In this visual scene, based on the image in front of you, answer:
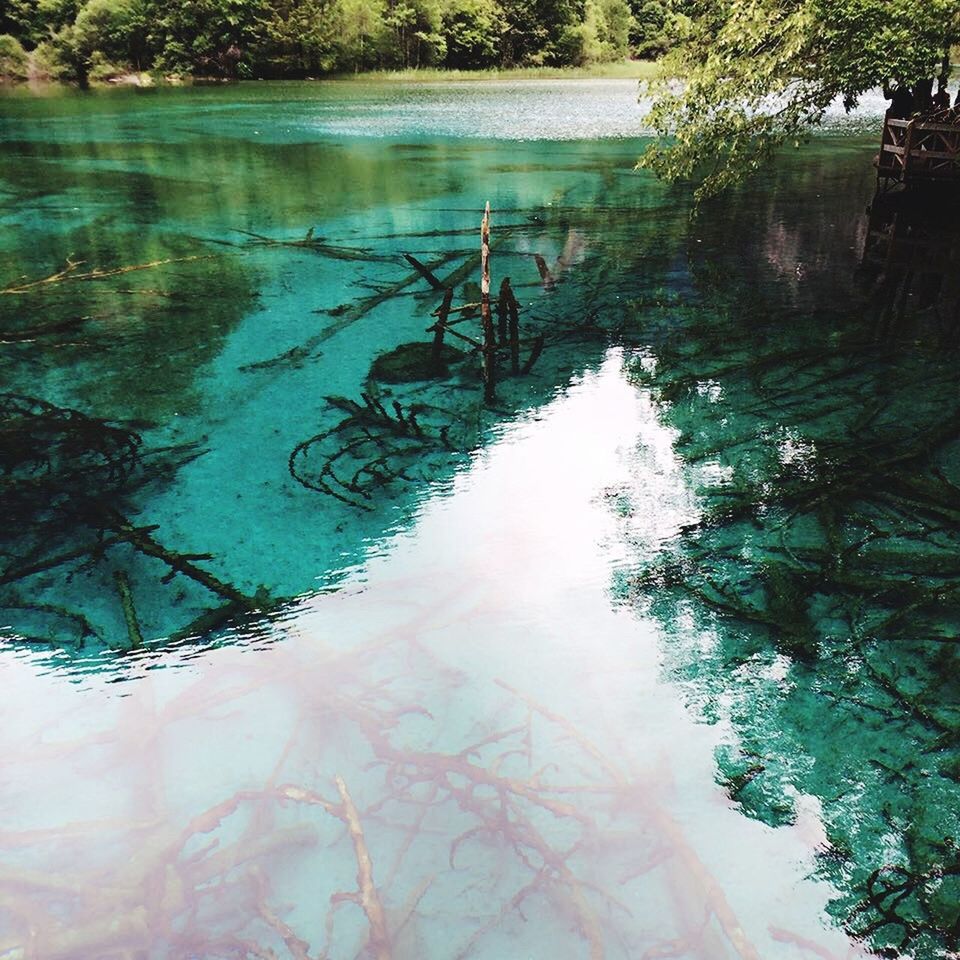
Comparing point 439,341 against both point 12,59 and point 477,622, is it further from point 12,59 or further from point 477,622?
point 12,59

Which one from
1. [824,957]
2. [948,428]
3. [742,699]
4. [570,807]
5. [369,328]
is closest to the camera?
[824,957]

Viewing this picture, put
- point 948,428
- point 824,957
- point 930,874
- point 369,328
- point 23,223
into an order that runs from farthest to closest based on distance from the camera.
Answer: point 23,223, point 369,328, point 948,428, point 930,874, point 824,957

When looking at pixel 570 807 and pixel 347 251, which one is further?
pixel 347 251

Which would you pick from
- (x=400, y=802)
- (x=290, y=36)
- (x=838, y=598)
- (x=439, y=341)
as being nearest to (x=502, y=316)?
(x=439, y=341)

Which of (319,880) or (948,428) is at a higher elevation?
(948,428)

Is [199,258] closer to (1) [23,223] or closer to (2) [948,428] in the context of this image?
(1) [23,223]

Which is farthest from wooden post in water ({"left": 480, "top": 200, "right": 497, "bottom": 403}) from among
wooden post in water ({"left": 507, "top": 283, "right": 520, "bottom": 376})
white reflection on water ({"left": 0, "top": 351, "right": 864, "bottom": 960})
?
white reflection on water ({"left": 0, "top": 351, "right": 864, "bottom": 960})

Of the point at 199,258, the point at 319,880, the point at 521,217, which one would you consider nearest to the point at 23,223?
the point at 199,258

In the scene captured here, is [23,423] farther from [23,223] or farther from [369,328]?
[23,223]

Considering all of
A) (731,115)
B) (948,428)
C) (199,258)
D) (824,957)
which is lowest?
(824,957)
